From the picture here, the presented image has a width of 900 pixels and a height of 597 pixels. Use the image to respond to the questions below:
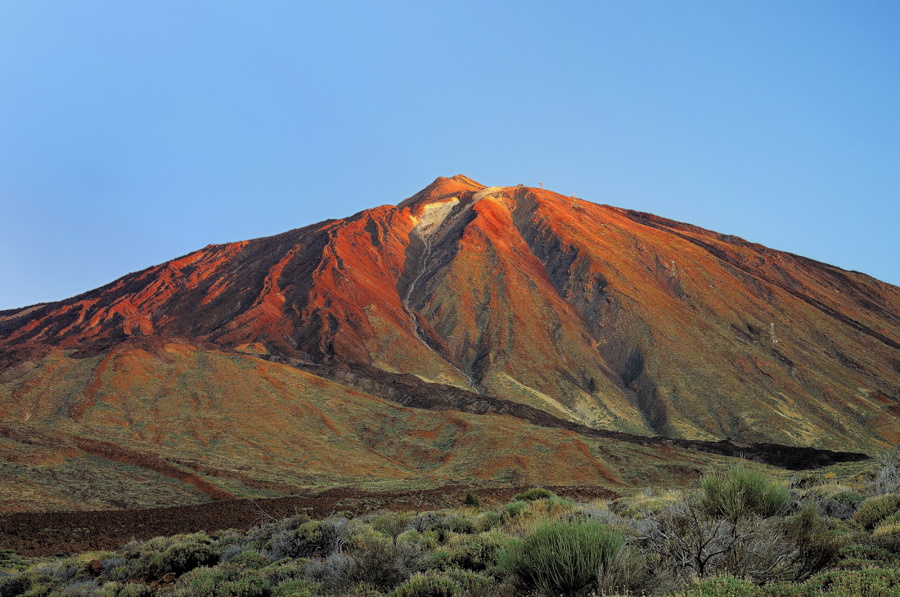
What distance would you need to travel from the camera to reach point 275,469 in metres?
41.5

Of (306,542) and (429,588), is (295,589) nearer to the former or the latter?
(429,588)

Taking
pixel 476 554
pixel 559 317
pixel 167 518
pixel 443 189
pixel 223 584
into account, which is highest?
pixel 443 189

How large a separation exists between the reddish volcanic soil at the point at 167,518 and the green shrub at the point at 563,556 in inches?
512

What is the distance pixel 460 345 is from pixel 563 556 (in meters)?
89.1

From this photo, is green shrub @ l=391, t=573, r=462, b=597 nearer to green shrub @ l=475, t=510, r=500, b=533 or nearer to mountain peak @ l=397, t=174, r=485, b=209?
green shrub @ l=475, t=510, r=500, b=533

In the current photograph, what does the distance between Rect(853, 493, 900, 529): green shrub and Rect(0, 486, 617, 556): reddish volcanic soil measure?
46.1ft

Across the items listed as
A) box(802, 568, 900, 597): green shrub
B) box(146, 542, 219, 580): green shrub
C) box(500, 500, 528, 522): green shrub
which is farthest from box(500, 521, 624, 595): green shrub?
box(146, 542, 219, 580): green shrub

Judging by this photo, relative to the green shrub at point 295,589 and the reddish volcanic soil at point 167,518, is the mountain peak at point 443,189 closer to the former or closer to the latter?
the reddish volcanic soil at point 167,518

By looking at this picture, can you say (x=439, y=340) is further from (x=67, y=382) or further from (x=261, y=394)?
(x=67, y=382)

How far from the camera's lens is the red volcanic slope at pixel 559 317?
82250 millimetres

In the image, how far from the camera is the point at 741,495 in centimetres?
888

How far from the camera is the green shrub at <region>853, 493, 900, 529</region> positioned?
10000 mm

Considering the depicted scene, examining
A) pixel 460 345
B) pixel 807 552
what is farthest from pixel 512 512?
pixel 460 345

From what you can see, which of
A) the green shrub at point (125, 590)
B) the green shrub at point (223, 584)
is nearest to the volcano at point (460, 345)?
the green shrub at point (125, 590)
